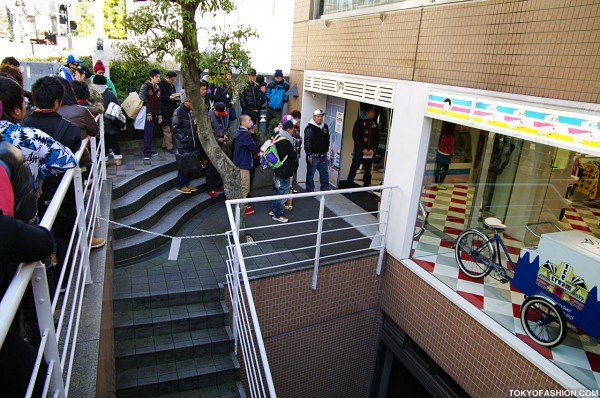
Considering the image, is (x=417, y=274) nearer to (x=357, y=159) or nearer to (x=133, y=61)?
(x=357, y=159)

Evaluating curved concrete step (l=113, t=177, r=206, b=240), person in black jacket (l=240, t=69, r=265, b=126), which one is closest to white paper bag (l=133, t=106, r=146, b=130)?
curved concrete step (l=113, t=177, r=206, b=240)

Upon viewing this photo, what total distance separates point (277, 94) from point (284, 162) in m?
3.66

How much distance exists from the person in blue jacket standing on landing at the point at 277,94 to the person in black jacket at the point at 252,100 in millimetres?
246

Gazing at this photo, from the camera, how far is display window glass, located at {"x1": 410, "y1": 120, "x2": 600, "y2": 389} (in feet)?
14.8

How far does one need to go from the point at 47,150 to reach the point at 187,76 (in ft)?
10.6

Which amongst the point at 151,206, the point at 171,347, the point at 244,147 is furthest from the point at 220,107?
the point at 171,347

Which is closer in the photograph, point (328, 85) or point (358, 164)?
point (328, 85)

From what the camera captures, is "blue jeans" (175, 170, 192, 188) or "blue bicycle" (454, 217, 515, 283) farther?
"blue jeans" (175, 170, 192, 188)

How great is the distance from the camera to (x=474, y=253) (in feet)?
19.8

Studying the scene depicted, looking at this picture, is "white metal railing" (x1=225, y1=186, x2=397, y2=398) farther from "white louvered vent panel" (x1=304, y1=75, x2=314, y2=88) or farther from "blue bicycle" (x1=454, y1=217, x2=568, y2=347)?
"white louvered vent panel" (x1=304, y1=75, x2=314, y2=88)

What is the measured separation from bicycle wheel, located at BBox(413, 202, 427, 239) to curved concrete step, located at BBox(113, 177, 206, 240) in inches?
173

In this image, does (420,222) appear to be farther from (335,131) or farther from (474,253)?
(335,131)

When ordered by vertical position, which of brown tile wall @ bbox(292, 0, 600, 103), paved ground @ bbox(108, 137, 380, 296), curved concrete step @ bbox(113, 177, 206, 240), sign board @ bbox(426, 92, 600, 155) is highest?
brown tile wall @ bbox(292, 0, 600, 103)

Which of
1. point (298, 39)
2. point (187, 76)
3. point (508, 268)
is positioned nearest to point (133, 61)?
point (187, 76)
